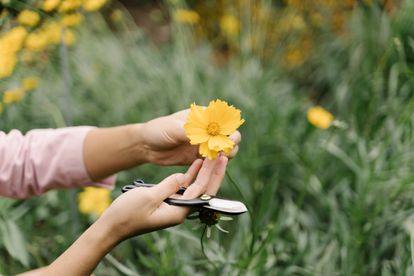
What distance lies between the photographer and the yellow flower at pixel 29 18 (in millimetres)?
1316

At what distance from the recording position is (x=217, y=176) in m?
0.85

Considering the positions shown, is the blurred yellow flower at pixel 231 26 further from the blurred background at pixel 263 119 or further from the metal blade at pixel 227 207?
the metal blade at pixel 227 207

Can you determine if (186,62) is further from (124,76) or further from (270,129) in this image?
(270,129)

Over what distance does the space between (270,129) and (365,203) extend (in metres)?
0.47

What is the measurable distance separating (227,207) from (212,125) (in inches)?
5.0

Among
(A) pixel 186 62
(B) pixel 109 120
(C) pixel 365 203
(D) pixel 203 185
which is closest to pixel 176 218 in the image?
(D) pixel 203 185

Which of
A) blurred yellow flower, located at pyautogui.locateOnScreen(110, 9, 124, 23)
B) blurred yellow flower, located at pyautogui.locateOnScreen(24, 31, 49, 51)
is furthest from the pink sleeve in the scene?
blurred yellow flower, located at pyautogui.locateOnScreen(110, 9, 124, 23)

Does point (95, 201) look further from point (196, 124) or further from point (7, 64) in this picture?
point (196, 124)

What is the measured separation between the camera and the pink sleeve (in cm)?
107

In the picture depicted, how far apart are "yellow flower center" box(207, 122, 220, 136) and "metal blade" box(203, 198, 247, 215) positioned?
0.10 metres

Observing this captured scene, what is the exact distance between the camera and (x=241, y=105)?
1901mm

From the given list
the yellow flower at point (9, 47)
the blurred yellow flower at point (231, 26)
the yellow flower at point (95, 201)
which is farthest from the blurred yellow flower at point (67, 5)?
the blurred yellow flower at point (231, 26)

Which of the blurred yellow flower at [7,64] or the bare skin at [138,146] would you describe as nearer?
the bare skin at [138,146]

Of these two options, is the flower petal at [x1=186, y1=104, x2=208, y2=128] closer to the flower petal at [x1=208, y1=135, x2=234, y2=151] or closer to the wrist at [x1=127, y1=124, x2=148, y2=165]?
the flower petal at [x1=208, y1=135, x2=234, y2=151]
